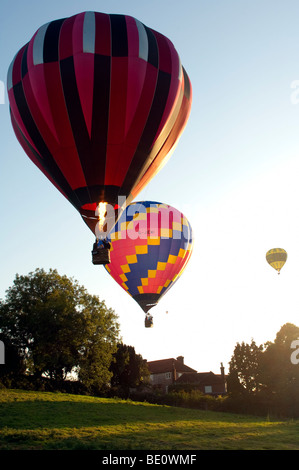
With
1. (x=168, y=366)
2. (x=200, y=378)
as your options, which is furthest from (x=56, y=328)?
(x=168, y=366)

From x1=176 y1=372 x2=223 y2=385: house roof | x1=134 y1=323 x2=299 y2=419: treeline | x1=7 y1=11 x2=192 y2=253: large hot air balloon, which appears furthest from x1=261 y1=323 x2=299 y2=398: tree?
A: x1=7 y1=11 x2=192 y2=253: large hot air balloon

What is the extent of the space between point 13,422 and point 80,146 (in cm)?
1149

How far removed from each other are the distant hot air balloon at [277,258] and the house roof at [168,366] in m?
43.3

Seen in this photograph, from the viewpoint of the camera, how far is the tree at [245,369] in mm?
42688

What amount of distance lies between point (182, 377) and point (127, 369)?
23.2 meters

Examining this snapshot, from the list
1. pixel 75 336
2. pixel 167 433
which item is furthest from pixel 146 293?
pixel 75 336

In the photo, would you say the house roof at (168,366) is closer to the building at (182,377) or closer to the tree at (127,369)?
the building at (182,377)

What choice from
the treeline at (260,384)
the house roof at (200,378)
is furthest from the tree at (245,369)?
the house roof at (200,378)

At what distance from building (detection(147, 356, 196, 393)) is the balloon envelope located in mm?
53879

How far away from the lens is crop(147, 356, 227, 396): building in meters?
67.7

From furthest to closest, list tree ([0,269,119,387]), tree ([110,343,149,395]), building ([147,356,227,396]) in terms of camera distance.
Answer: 1. building ([147,356,227,396])
2. tree ([110,343,149,395])
3. tree ([0,269,119,387])

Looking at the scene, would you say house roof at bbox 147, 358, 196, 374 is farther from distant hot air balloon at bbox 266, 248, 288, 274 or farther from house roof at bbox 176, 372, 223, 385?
distant hot air balloon at bbox 266, 248, 288, 274

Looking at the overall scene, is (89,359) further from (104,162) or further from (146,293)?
(104,162)

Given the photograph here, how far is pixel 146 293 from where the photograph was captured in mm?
22391
